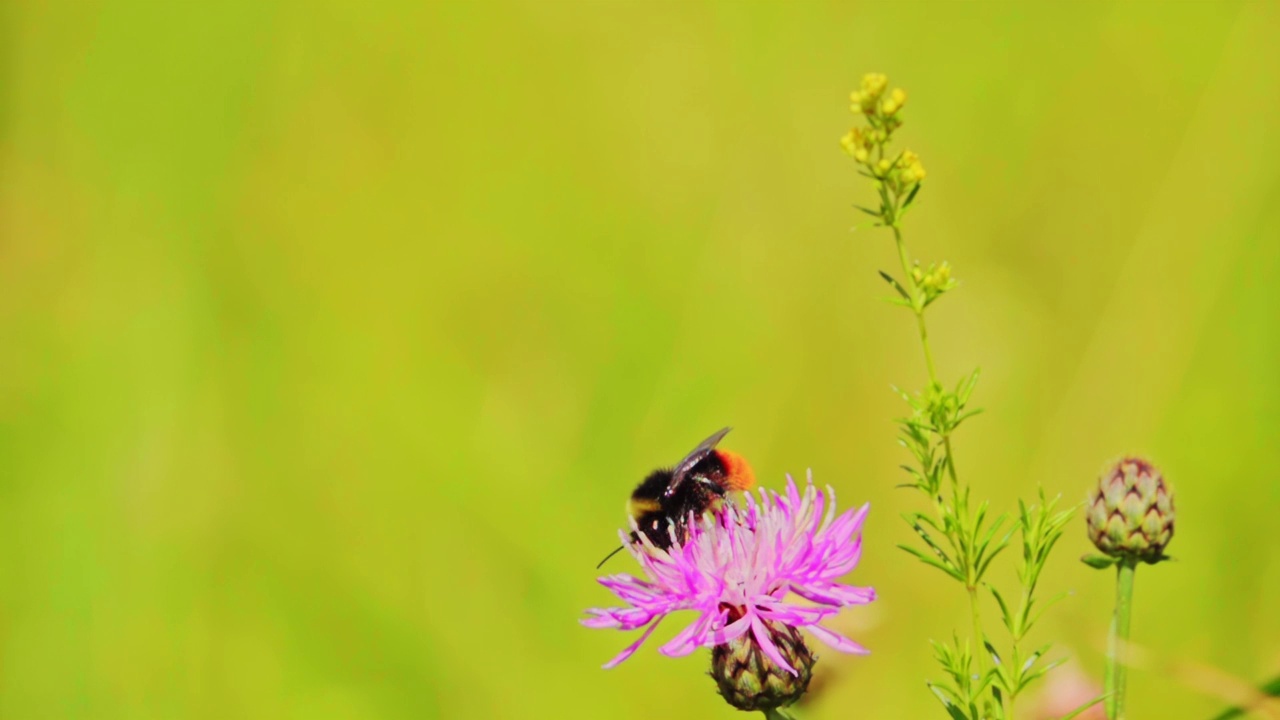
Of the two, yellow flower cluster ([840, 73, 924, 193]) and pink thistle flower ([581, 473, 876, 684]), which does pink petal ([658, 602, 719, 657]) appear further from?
yellow flower cluster ([840, 73, 924, 193])

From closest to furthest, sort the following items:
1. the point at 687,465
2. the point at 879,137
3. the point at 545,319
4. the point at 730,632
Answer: the point at 879,137, the point at 730,632, the point at 687,465, the point at 545,319

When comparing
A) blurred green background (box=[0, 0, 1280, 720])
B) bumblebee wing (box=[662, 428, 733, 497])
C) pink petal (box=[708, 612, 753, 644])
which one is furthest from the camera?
blurred green background (box=[0, 0, 1280, 720])

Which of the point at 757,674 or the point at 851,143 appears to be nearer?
the point at 851,143

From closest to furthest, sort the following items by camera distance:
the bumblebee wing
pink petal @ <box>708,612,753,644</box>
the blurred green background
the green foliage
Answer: the green foliage → pink petal @ <box>708,612,753,644</box> → the bumblebee wing → the blurred green background

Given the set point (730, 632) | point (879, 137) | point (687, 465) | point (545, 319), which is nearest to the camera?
point (879, 137)

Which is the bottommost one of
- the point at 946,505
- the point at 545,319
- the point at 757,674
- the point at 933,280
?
the point at 757,674

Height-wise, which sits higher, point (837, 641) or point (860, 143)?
point (860, 143)

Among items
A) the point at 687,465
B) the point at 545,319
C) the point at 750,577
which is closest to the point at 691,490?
the point at 687,465

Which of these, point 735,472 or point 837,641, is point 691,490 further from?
→ point 837,641

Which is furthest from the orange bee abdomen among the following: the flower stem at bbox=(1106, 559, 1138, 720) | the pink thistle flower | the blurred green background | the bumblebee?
the blurred green background
